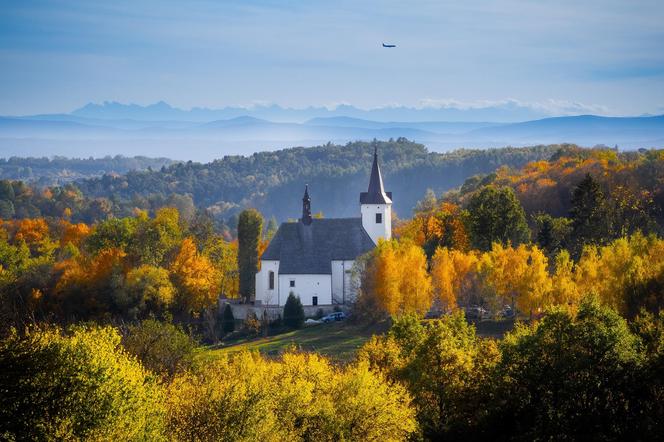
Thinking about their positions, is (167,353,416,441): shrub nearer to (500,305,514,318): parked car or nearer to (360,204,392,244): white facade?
(500,305,514,318): parked car

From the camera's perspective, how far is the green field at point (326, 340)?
56562 mm

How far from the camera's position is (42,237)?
10925 cm

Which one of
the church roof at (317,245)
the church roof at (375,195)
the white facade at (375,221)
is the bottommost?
the church roof at (317,245)

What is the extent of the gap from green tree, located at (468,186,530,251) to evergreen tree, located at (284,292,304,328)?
13.3 m

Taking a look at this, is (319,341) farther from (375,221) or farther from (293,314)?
(375,221)

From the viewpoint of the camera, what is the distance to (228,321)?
73125 mm

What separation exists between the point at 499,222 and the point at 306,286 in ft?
49.6

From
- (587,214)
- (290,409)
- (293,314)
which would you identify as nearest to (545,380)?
(290,409)

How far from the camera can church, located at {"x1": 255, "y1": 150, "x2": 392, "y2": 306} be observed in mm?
74438

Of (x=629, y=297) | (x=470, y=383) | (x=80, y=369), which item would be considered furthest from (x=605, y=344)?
(x=80, y=369)

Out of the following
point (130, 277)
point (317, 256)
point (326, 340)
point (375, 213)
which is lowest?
point (326, 340)

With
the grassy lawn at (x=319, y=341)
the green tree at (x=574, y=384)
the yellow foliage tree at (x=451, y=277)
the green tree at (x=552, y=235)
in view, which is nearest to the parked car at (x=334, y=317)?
the grassy lawn at (x=319, y=341)

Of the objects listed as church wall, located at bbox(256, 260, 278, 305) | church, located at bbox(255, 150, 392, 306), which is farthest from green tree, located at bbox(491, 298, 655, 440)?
church wall, located at bbox(256, 260, 278, 305)

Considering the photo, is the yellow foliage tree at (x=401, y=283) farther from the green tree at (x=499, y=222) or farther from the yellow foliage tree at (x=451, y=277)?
the green tree at (x=499, y=222)
